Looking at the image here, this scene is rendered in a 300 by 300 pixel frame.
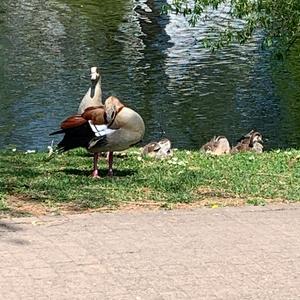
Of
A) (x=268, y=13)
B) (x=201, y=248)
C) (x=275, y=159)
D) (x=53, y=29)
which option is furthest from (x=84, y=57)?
(x=201, y=248)

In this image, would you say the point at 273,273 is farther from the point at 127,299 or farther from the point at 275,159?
the point at 275,159

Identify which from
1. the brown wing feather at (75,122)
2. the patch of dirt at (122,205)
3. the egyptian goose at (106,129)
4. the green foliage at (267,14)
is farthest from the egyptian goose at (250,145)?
the patch of dirt at (122,205)

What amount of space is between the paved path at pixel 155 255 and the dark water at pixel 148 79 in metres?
8.99

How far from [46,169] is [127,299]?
16.0 ft

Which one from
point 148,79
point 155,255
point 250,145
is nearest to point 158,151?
point 250,145

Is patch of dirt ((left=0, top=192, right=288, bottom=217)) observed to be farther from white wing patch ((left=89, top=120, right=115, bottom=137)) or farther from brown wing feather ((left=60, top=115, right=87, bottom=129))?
brown wing feather ((left=60, top=115, right=87, bottom=129))

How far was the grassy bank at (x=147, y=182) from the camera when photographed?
27.6 ft

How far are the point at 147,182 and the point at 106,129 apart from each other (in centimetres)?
75

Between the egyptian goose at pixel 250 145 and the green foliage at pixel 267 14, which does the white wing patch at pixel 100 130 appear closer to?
the egyptian goose at pixel 250 145

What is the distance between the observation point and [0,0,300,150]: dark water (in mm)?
18969

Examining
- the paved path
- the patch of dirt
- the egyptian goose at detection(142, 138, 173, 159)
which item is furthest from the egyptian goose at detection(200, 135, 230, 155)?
the paved path

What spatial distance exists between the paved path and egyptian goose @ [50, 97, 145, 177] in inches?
67.5

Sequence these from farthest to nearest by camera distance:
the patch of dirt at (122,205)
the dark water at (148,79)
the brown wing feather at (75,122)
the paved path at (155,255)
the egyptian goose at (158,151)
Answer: the dark water at (148,79), the egyptian goose at (158,151), the brown wing feather at (75,122), the patch of dirt at (122,205), the paved path at (155,255)

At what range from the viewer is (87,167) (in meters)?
10.6
